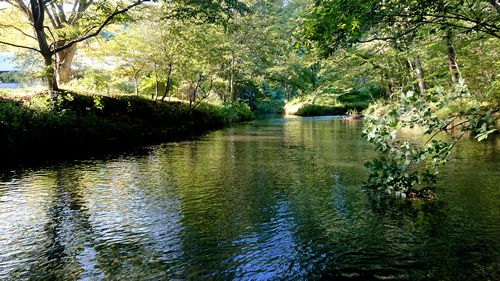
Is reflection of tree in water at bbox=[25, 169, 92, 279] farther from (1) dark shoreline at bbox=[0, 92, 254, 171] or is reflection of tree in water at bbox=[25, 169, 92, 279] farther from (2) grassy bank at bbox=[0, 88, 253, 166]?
(2) grassy bank at bbox=[0, 88, 253, 166]

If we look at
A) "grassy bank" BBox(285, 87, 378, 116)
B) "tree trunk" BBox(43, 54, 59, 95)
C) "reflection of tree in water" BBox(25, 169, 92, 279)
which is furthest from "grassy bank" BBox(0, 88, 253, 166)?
"grassy bank" BBox(285, 87, 378, 116)

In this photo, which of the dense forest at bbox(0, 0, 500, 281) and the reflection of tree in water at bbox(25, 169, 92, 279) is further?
the dense forest at bbox(0, 0, 500, 281)

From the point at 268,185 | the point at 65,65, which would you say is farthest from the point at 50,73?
the point at 268,185

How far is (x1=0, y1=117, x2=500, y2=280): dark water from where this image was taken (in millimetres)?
5465

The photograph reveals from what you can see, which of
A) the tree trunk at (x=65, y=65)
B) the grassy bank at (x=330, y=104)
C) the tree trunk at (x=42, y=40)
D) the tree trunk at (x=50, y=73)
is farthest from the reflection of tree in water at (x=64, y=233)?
the grassy bank at (x=330, y=104)

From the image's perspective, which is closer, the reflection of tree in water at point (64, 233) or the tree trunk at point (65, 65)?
the reflection of tree in water at point (64, 233)

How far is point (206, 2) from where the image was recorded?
656 inches

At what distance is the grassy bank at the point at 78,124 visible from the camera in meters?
15.4

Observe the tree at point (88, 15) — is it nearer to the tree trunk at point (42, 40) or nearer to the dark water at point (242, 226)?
the tree trunk at point (42, 40)

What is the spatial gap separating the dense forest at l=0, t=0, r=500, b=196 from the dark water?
4.31 feet

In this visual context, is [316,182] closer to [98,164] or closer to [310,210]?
[310,210]

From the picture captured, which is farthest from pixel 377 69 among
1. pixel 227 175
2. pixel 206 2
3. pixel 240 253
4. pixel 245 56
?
pixel 240 253

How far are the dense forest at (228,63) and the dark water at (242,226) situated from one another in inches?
51.7

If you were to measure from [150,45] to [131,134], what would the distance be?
6187 mm
